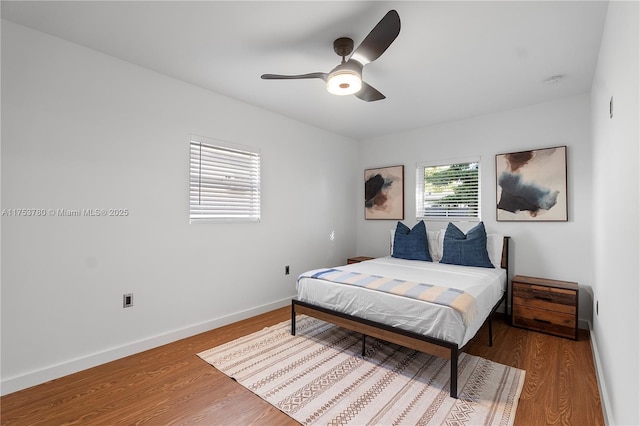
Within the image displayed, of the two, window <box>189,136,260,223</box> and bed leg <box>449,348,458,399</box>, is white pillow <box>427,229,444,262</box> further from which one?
window <box>189,136,260,223</box>

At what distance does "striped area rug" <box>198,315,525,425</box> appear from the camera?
1.90 metres

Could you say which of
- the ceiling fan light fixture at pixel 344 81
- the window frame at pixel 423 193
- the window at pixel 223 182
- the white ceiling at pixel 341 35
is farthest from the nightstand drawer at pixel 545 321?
the window at pixel 223 182

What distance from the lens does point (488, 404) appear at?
6.51 feet

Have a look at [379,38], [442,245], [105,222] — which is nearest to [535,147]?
[442,245]

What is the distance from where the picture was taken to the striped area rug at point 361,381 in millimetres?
1897

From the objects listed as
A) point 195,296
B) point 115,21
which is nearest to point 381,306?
point 195,296

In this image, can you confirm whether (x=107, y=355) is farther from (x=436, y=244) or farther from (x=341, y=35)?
(x=436, y=244)

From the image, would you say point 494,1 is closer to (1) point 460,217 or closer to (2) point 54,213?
(1) point 460,217

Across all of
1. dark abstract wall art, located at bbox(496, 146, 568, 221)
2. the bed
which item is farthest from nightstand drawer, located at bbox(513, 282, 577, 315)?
dark abstract wall art, located at bbox(496, 146, 568, 221)

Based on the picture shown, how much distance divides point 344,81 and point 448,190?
2758 millimetres

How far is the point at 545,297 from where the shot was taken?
315 cm

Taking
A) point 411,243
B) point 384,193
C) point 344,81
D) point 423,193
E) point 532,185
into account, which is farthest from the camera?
point 384,193

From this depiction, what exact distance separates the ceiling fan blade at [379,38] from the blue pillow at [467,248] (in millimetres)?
2561

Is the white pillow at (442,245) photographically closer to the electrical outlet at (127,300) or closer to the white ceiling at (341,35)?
the white ceiling at (341,35)
